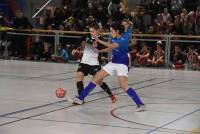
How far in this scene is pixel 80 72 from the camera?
40.8 ft

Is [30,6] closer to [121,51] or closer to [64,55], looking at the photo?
[64,55]

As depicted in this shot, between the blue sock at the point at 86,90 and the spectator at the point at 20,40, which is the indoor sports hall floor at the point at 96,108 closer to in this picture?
the blue sock at the point at 86,90

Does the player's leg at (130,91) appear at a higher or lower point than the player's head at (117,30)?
lower

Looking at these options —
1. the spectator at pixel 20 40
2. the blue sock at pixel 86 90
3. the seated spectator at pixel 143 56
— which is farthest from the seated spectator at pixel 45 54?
the blue sock at pixel 86 90

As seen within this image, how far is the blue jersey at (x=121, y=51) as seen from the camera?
11.2 metres

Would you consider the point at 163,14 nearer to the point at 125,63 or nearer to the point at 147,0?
the point at 147,0

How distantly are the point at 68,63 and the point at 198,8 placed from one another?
633cm

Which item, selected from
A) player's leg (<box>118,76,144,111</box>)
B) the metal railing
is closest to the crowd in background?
the metal railing

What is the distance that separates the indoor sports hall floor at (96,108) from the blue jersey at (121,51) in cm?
109

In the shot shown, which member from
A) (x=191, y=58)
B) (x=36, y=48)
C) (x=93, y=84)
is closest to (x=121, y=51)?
(x=93, y=84)

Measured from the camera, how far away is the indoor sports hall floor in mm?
9453

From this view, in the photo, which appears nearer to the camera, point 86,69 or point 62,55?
point 86,69

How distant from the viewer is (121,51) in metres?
11.2

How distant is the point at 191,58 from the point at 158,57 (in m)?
1.41
